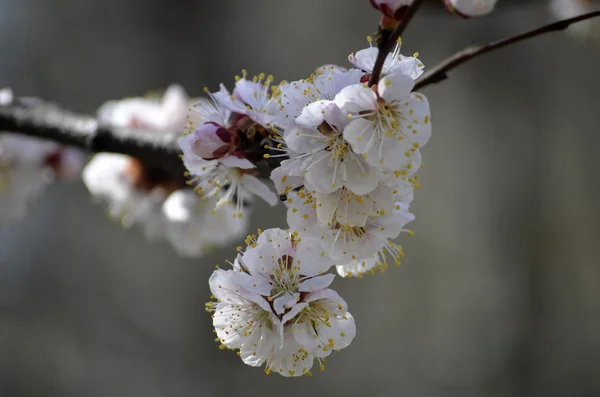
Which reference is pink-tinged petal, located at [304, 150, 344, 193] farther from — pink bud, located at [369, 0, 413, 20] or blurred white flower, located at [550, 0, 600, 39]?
blurred white flower, located at [550, 0, 600, 39]

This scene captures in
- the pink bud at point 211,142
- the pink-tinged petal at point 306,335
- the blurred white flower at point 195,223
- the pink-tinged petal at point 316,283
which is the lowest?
the pink-tinged petal at point 306,335

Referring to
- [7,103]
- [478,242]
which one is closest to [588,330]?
[478,242]

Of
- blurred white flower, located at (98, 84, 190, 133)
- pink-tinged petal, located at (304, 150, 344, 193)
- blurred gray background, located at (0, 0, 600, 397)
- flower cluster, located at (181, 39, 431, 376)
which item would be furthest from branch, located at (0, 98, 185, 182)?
blurred gray background, located at (0, 0, 600, 397)

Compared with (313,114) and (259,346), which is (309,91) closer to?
(313,114)

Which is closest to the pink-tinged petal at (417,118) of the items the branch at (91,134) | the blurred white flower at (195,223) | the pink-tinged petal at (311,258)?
the pink-tinged petal at (311,258)

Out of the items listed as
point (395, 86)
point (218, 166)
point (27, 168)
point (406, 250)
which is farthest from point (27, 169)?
point (406, 250)

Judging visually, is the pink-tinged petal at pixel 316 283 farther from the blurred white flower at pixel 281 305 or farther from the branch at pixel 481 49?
the branch at pixel 481 49

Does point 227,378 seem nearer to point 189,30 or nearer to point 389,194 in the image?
point 189,30
